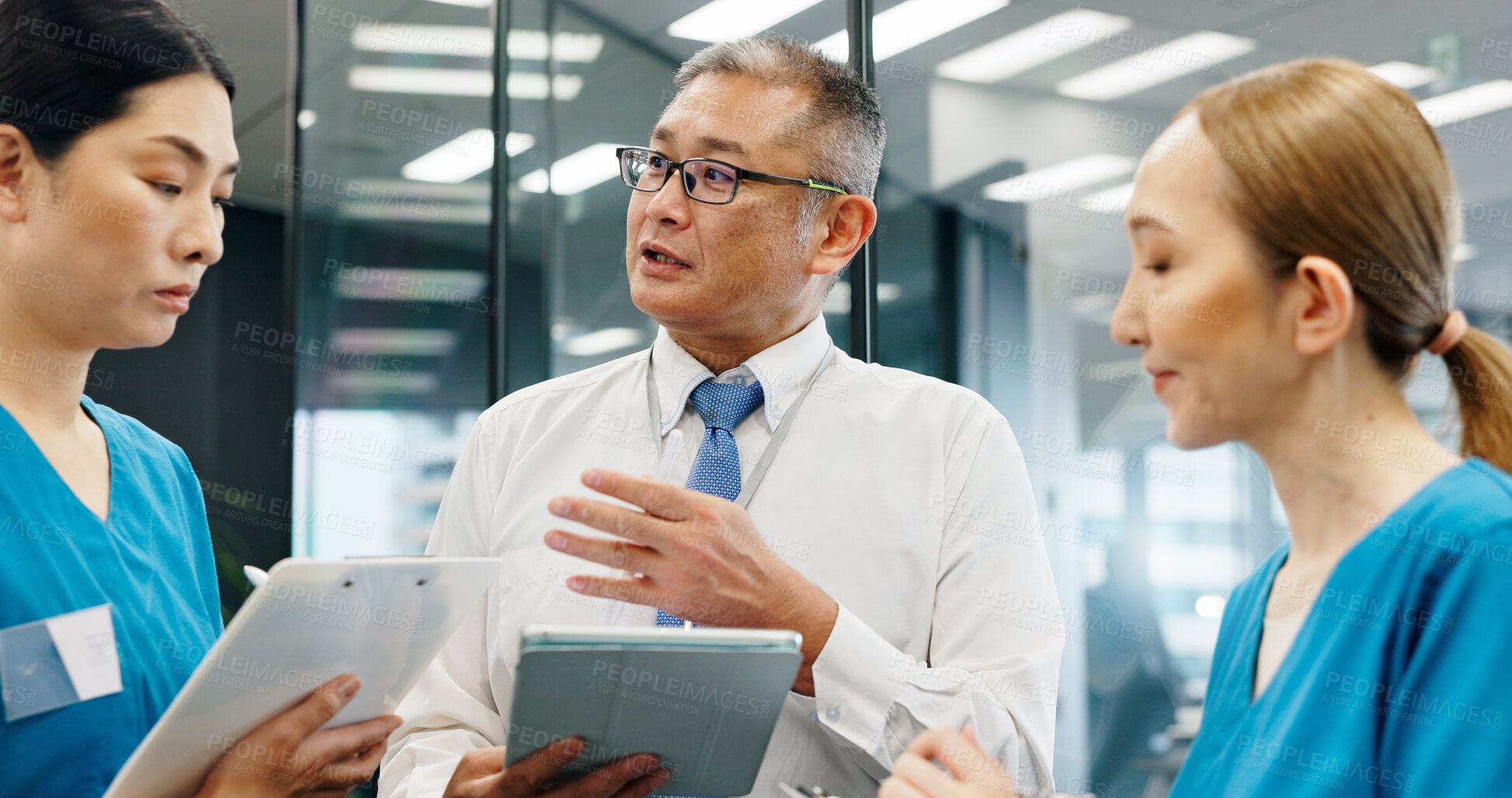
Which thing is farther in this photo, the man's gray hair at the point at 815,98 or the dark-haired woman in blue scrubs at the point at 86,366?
the man's gray hair at the point at 815,98

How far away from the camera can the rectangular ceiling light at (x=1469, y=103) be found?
1.78 metres

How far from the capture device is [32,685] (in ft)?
4.03

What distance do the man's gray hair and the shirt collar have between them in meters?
0.25

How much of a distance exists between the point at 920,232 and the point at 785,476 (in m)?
1.01

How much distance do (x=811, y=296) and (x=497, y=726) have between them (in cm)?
92

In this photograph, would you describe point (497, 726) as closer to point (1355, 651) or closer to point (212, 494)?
point (1355, 651)

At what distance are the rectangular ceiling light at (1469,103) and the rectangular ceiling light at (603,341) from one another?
237 centimetres

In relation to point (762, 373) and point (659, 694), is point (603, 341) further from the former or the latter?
point (659, 694)

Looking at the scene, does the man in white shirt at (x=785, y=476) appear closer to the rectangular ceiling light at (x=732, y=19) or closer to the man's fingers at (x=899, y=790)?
the man's fingers at (x=899, y=790)

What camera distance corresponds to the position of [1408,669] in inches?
33.9

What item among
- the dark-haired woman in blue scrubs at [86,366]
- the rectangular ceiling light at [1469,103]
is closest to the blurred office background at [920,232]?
the rectangular ceiling light at [1469,103]

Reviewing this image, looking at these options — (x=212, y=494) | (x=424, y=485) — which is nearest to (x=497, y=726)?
(x=424, y=485)

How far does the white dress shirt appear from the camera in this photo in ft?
5.06

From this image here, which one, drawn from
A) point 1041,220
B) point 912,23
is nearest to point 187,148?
point 1041,220
